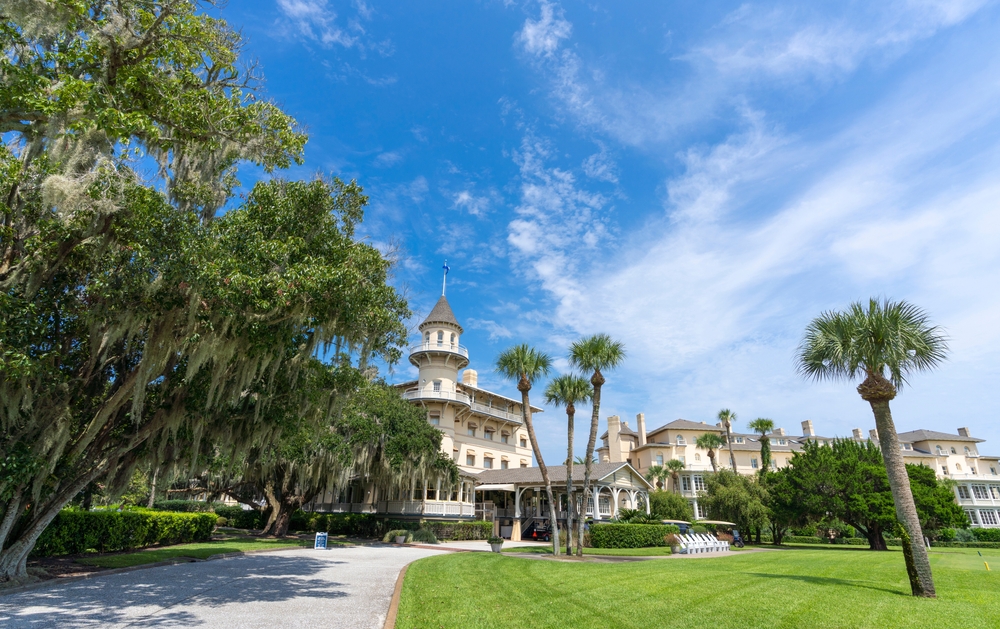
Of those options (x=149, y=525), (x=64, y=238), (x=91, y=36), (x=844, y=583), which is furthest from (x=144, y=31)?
(x=844, y=583)

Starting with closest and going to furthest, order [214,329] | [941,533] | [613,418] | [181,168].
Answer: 1. [214,329]
2. [181,168]
3. [941,533]
4. [613,418]

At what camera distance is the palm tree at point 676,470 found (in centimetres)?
5484

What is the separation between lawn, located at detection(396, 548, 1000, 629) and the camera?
7.68 meters

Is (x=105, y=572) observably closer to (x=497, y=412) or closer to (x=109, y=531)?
(x=109, y=531)

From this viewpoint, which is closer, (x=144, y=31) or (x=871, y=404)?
(x=144, y=31)

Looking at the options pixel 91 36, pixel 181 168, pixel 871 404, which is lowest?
pixel 871 404

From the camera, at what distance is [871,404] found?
12922mm

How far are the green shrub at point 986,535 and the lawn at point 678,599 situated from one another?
41259 millimetres

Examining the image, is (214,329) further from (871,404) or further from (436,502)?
(436,502)

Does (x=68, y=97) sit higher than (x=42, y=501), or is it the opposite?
(x=68, y=97)

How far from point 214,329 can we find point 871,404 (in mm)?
14913

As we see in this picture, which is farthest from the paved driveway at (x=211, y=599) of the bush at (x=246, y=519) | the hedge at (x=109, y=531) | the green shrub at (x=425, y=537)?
the bush at (x=246, y=519)

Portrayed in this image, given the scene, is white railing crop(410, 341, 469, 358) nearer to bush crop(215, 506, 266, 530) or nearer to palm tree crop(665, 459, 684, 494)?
bush crop(215, 506, 266, 530)

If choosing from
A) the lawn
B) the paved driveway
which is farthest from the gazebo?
the paved driveway
